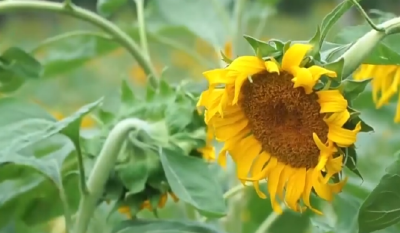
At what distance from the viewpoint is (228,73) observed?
0.46m

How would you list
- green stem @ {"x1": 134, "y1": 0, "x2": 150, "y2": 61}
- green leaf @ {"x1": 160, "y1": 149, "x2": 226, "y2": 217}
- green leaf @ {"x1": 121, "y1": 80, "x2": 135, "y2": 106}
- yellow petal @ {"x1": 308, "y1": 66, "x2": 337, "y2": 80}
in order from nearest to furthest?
yellow petal @ {"x1": 308, "y1": 66, "x2": 337, "y2": 80} < green leaf @ {"x1": 160, "y1": 149, "x2": 226, "y2": 217} < green leaf @ {"x1": 121, "y1": 80, "x2": 135, "y2": 106} < green stem @ {"x1": 134, "y1": 0, "x2": 150, "y2": 61}

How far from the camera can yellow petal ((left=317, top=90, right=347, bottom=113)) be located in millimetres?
438

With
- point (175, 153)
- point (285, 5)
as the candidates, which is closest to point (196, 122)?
point (175, 153)

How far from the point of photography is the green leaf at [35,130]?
1.80 feet

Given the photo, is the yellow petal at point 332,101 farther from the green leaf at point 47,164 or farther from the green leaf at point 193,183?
the green leaf at point 47,164

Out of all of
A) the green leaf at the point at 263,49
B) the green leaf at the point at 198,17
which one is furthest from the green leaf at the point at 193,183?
the green leaf at the point at 198,17

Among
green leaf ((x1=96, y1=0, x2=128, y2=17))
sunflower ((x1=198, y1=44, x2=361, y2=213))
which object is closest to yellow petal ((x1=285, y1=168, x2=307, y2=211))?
sunflower ((x1=198, y1=44, x2=361, y2=213))

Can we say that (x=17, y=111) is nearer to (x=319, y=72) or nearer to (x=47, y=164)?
(x=47, y=164)

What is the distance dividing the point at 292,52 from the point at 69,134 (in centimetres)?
20

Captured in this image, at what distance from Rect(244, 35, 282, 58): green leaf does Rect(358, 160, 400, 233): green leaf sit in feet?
0.32

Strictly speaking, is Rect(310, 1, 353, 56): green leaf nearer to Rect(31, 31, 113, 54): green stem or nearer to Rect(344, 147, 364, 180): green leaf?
Rect(344, 147, 364, 180): green leaf

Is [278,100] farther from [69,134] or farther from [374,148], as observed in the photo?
→ [374,148]

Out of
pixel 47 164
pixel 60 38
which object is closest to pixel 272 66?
pixel 47 164

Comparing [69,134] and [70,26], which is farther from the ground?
[69,134]
